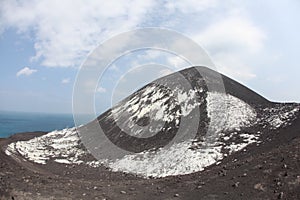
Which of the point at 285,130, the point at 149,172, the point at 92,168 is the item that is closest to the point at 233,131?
the point at 285,130

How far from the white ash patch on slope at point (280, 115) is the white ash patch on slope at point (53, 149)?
68.6 feet

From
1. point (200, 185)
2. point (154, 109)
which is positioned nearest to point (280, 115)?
point (154, 109)

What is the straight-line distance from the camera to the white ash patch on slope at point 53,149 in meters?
39.7

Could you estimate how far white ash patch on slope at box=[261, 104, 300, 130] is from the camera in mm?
36562

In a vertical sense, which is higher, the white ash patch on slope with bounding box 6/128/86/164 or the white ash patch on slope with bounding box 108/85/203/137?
the white ash patch on slope with bounding box 108/85/203/137

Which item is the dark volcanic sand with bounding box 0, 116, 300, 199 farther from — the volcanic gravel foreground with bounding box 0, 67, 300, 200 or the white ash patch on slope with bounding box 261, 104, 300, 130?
the white ash patch on slope with bounding box 261, 104, 300, 130

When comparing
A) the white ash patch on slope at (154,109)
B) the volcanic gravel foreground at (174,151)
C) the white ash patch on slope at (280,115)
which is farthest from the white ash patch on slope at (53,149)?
the white ash patch on slope at (280,115)

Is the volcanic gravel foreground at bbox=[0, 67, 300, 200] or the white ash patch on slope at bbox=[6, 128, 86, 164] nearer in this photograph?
the volcanic gravel foreground at bbox=[0, 67, 300, 200]

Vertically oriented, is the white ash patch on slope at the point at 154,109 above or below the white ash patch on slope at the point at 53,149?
above

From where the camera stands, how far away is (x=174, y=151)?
34.2m

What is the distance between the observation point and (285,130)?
34.2m

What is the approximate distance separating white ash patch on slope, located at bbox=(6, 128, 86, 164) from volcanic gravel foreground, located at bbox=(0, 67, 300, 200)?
0.40 feet

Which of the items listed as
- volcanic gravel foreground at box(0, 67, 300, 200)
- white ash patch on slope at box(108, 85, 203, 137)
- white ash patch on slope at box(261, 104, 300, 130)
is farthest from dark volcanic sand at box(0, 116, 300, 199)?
white ash patch on slope at box(108, 85, 203, 137)

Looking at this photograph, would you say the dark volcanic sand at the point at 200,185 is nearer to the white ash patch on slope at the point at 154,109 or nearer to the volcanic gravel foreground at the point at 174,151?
the volcanic gravel foreground at the point at 174,151
